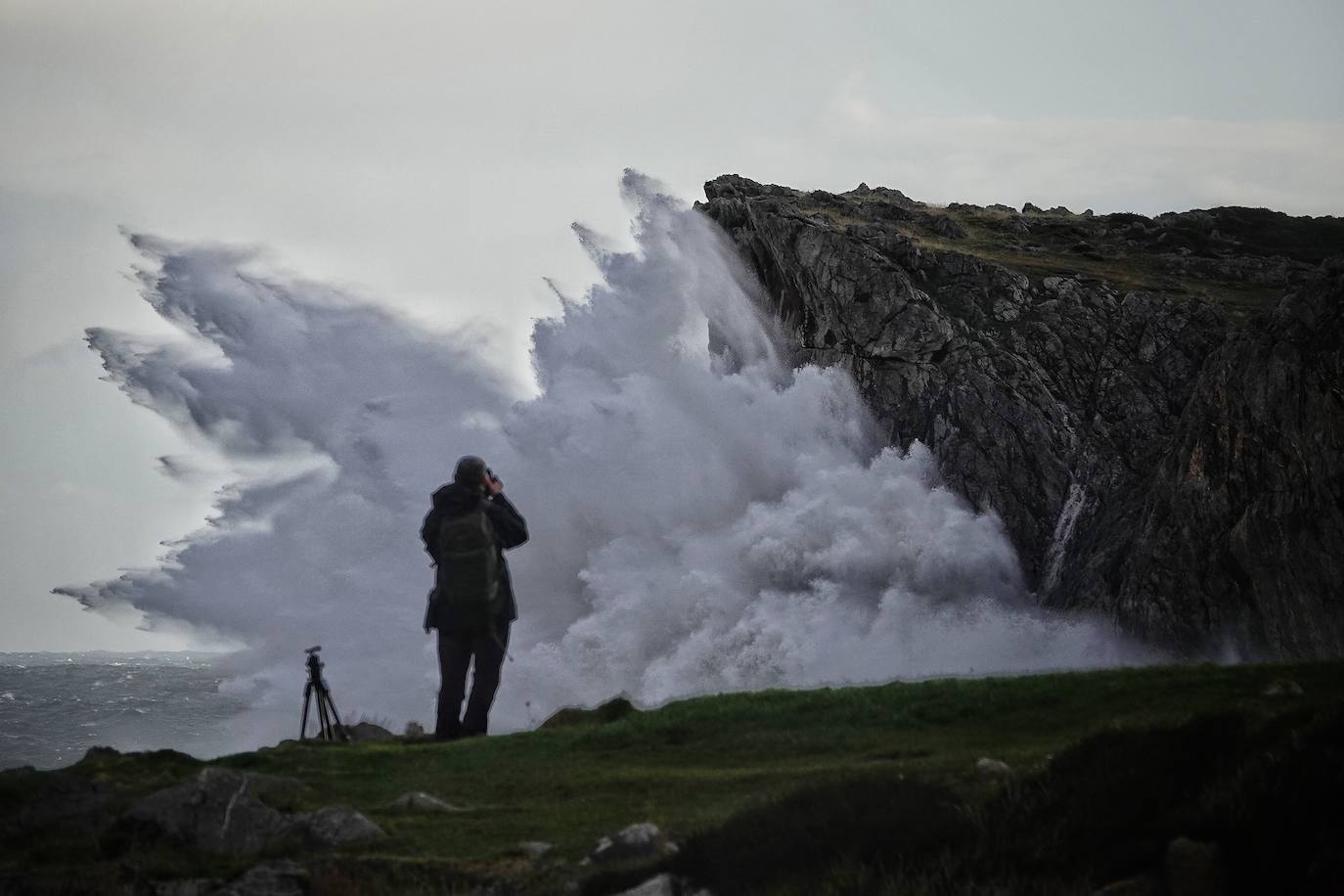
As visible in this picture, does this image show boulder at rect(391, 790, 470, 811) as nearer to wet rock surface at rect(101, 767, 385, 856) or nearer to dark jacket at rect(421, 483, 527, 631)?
wet rock surface at rect(101, 767, 385, 856)

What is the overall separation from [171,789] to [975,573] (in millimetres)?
44963

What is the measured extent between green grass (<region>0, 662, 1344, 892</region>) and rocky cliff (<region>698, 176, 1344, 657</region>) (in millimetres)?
27549

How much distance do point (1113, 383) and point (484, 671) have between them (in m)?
45.1

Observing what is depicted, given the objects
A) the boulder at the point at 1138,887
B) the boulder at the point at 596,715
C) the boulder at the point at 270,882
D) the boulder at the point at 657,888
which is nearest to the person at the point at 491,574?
the boulder at the point at 596,715

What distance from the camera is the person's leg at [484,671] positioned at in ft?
56.2

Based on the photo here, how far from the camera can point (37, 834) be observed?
13062mm

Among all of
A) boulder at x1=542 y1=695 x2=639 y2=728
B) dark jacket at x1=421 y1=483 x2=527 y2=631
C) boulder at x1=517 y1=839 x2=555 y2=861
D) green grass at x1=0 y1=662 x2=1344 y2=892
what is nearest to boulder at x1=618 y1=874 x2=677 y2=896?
green grass at x1=0 y1=662 x2=1344 y2=892

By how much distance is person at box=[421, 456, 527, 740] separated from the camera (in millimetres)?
16625

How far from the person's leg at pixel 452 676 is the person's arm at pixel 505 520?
58.4 inches

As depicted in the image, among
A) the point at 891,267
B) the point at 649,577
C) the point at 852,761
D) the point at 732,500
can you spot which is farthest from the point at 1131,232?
the point at 852,761

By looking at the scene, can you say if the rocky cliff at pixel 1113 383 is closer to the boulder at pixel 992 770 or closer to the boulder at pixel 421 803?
the boulder at pixel 992 770

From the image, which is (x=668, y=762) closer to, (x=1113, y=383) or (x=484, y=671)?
(x=484, y=671)

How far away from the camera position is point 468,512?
1659cm

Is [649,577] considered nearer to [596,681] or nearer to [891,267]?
[596,681]
